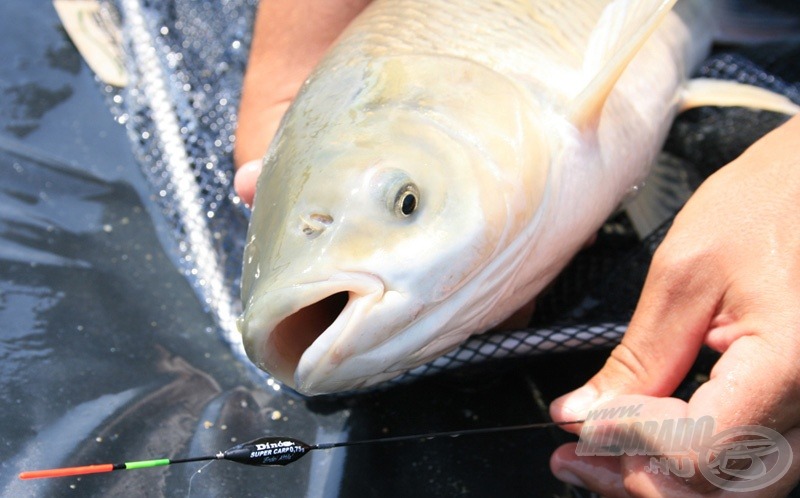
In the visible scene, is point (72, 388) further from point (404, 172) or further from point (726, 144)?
point (726, 144)

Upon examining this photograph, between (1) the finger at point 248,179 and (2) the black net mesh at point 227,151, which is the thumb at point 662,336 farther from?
(1) the finger at point 248,179

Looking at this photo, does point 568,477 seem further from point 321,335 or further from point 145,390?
point 145,390

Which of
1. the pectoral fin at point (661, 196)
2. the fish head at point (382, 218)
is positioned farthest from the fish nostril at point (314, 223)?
the pectoral fin at point (661, 196)

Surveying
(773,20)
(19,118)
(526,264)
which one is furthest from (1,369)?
(773,20)

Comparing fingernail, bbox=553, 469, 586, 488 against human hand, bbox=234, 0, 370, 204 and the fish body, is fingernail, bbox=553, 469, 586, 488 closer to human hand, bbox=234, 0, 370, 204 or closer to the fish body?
the fish body

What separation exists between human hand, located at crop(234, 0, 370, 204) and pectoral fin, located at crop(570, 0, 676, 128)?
2.18 ft

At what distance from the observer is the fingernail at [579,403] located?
3.92 ft

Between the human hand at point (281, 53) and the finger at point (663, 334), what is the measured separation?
89cm

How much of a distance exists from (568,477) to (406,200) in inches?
21.7

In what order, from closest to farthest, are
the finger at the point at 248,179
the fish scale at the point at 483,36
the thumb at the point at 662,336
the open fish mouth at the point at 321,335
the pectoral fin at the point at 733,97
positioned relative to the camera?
the open fish mouth at the point at 321,335 < the thumb at the point at 662,336 < the fish scale at the point at 483,36 < the finger at the point at 248,179 < the pectoral fin at the point at 733,97

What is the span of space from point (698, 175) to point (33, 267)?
4.88ft

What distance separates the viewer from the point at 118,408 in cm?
135

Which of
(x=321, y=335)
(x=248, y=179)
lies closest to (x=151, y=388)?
(x=248, y=179)

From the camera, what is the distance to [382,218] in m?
1.04
